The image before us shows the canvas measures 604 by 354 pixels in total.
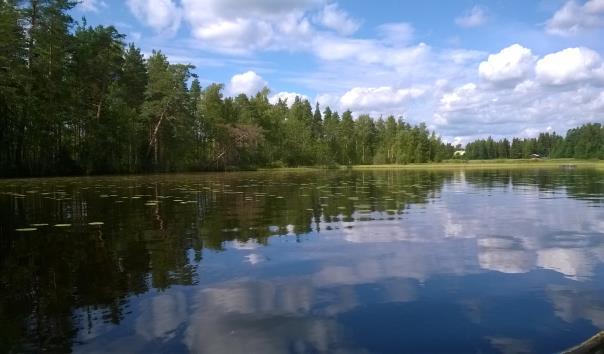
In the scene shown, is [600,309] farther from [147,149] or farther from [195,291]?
[147,149]

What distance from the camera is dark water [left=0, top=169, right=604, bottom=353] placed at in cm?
527

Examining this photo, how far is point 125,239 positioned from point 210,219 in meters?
4.08

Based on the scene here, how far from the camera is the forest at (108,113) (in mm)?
46125

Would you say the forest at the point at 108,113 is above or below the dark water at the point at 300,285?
above

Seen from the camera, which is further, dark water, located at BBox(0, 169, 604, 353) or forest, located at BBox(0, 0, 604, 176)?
forest, located at BBox(0, 0, 604, 176)

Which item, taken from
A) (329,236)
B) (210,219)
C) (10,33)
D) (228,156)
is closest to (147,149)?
(228,156)

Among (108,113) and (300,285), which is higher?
(108,113)

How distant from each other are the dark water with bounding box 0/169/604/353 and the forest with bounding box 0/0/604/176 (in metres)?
37.0

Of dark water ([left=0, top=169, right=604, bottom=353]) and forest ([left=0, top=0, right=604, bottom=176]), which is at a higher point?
forest ([left=0, top=0, right=604, bottom=176])

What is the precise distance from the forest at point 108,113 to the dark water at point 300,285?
36992 millimetres

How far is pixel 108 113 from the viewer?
57875 mm

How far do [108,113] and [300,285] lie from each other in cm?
5639

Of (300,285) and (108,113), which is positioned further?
(108,113)

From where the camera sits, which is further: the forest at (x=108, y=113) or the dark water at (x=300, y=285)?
the forest at (x=108, y=113)
